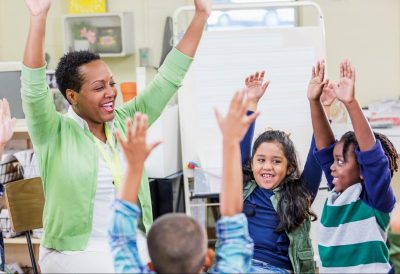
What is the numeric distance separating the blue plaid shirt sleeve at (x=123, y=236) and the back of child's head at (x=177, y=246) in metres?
0.05

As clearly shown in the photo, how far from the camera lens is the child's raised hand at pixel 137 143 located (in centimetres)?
144

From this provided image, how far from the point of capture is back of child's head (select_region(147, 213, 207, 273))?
1.46 metres

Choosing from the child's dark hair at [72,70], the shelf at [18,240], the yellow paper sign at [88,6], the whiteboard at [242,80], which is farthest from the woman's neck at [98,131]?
the yellow paper sign at [88,6]

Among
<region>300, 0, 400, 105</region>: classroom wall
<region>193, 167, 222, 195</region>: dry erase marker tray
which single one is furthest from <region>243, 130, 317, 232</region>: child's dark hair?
<region>300, 0, 400, 105</region>: classroom wall

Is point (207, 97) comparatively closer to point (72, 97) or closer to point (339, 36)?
point (339, 36)

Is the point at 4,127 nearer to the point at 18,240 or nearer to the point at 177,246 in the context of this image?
the point at 177,246

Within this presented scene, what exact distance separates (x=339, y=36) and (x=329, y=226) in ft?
9.45

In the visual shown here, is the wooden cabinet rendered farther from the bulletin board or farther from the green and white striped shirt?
the green and white striped shirt

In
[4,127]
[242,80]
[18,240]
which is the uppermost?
[242,80]

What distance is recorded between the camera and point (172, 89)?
87.1 inches

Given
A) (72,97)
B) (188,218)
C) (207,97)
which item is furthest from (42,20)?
(207,97)

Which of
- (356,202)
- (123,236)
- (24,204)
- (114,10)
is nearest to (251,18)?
(114,10)

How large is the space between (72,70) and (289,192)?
81cm

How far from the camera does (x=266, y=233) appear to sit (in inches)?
84.6
